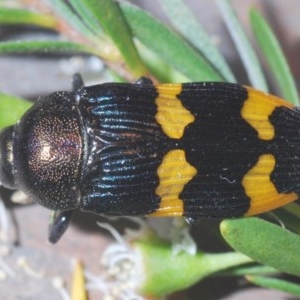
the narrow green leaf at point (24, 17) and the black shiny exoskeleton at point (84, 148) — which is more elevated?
the narrow green leaf at point (24, 17)

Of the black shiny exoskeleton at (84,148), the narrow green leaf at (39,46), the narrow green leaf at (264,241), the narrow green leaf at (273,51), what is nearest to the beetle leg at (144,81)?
the black shiny exoskeleton at (84,148)

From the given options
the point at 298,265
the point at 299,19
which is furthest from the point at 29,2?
the point at 298,265

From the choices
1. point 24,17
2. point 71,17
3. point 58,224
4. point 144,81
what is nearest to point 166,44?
point 144,81

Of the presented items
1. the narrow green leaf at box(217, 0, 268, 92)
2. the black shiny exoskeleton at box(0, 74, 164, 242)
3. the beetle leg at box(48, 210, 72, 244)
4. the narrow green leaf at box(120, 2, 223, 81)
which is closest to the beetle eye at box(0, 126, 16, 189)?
the black shiny exoskeleton at box(0, 74, 164, 242)

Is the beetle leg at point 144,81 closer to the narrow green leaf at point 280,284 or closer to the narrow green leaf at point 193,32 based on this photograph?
the narrow green leaf at point 193,32

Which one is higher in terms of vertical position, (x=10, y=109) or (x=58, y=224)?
(x=10, y=109)

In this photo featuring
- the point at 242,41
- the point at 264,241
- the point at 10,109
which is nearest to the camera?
the point at 264,241

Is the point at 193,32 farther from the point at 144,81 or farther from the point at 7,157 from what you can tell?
the point at 7,157
